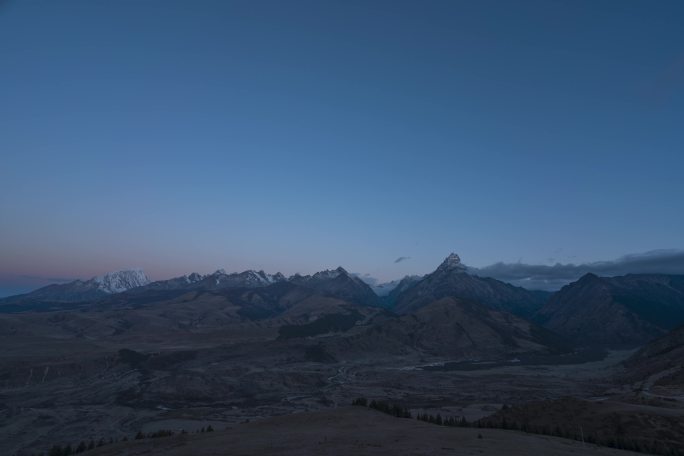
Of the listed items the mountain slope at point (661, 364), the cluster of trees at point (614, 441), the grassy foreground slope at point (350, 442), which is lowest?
the mountain slope at point (661, 364)

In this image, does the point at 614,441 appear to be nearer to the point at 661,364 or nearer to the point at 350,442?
the point at 350,442

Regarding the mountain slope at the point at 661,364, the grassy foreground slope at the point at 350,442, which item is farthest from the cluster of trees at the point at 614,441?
the mountain slope at the point at 661,364

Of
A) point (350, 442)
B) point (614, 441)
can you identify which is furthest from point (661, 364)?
point (350, 442)

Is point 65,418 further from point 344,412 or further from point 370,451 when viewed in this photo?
point 370,451

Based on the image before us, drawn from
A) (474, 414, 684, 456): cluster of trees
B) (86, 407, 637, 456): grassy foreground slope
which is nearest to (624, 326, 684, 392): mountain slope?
(474, 414, 684, 456): cluster of trees

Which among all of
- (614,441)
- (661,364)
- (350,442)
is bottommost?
(661,364)

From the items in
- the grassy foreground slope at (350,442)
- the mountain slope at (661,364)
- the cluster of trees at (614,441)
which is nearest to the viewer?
the grassy foreground slope at (350,442)

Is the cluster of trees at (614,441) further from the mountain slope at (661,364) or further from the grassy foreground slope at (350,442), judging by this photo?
the mountain slope at (661,364)

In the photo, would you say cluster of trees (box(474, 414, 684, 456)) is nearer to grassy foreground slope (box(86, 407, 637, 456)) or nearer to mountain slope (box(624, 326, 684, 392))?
grassy foreground slope (box(86, 407, 637, 456))

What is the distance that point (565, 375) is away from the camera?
160250 millimetres

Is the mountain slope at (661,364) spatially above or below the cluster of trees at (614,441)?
below

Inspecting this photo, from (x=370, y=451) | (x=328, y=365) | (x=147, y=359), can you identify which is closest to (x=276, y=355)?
(x=328, y=365)

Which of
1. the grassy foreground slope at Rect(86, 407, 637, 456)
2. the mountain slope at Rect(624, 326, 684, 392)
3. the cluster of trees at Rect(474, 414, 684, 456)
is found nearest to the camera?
the grassy foreground slope at Rect(86, 407, 637, 456)

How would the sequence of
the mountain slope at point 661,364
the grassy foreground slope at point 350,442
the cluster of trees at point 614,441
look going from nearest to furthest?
the grassy foreground slope at point 350,442
the cluster of trees at point 614,441
the mountain slope at point 661,364
